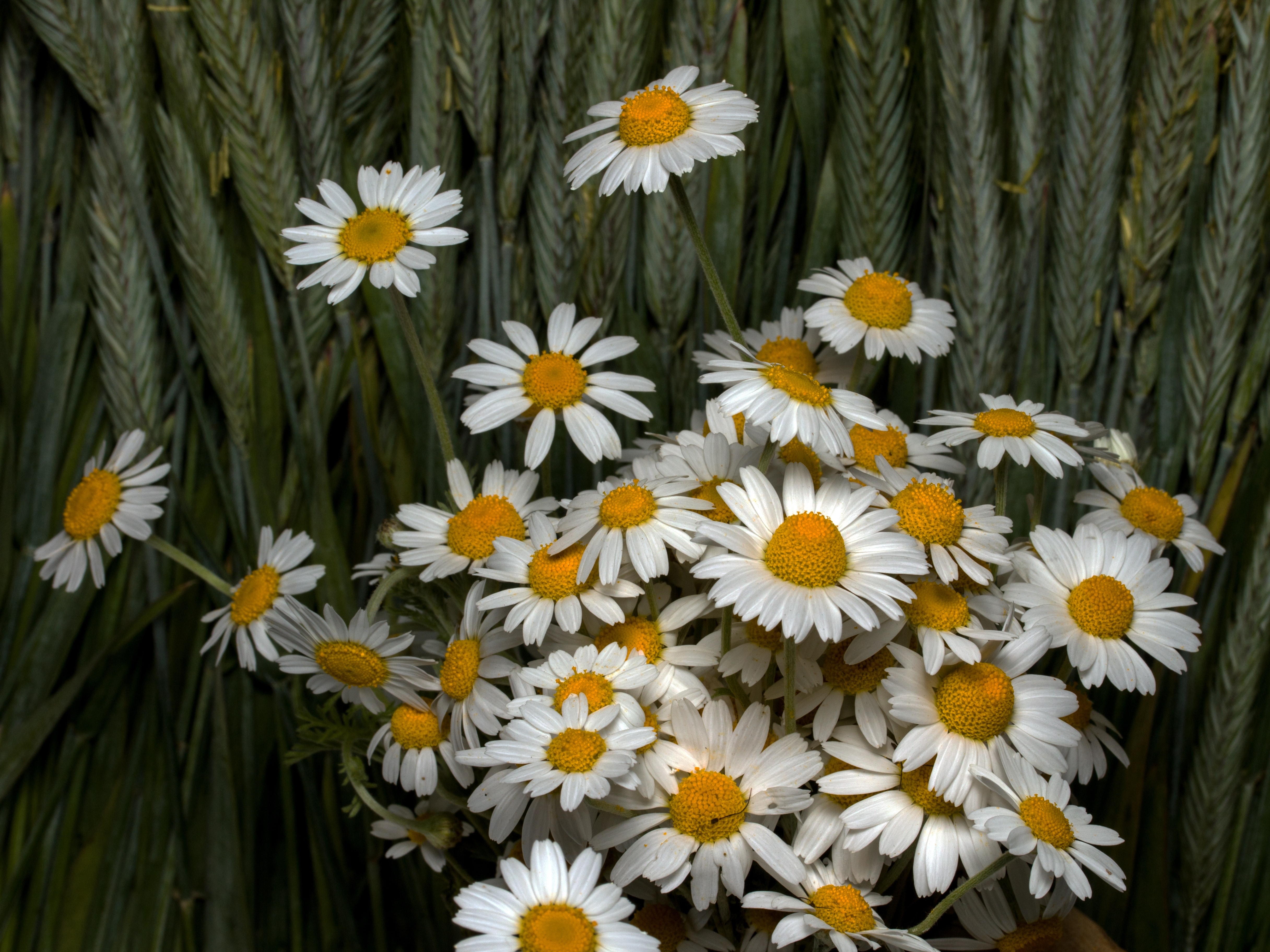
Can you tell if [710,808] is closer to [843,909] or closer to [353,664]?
[843,909]

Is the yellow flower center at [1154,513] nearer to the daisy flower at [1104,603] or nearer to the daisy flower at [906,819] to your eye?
the daisy flower at [1104,603]

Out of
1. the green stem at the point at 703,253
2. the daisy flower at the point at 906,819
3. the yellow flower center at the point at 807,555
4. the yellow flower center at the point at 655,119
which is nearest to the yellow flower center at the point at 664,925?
the daisy flower at the point at 906,819

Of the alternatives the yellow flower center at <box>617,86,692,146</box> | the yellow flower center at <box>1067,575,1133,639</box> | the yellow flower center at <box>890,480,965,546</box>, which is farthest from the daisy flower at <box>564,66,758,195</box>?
the yellow flower center at <box>1067,575,1133,639</box>

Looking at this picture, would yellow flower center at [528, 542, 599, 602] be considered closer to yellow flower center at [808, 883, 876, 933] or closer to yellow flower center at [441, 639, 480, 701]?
yellow flower center at [441, 639, 480, 701]

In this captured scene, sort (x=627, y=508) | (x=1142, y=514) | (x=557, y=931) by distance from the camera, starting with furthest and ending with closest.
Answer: (x=1142, y=514) < (x=627, y=508) < (x=557, y=931)

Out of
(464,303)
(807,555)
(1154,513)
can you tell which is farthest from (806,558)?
(464,303)

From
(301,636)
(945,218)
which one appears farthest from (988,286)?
(301,636)
